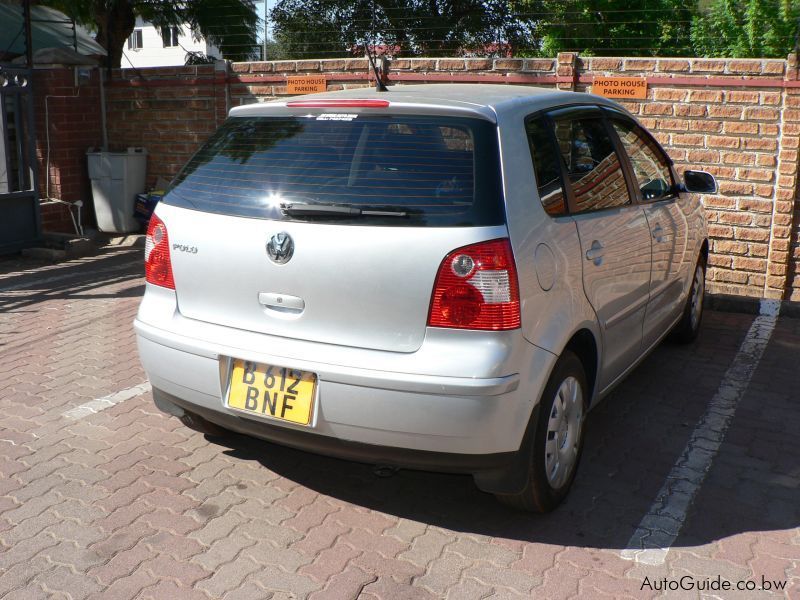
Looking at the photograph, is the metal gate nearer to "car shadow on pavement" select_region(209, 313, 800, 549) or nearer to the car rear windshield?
"car shadow on pavement" select_region(209, 313, 800, 549)

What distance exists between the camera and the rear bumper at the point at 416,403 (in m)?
3.23

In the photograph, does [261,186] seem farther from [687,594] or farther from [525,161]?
[687,594]

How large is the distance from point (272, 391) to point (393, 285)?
0.65 meters

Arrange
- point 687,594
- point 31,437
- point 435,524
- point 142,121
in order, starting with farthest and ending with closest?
point 142,121, point 31,437, point 435,524, point 687,594

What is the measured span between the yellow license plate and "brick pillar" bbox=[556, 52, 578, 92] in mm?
5902

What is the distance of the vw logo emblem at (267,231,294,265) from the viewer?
3457mm

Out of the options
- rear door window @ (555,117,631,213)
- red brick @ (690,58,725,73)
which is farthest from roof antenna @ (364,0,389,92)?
red brick @ (690,58,725,73)

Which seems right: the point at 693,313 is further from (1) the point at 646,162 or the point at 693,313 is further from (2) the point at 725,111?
(2) the point at 725,111

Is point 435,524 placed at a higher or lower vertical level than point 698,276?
lower

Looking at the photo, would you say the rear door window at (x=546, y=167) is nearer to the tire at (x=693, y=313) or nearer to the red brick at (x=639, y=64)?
the tire at (x=693, y=313)

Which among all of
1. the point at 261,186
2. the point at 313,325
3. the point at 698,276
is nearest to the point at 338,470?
the point at 313,325

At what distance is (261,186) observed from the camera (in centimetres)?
366

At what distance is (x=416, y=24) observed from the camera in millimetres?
20094

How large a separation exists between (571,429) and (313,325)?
1.28 meters
